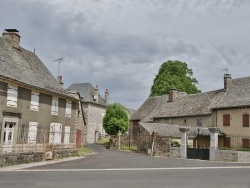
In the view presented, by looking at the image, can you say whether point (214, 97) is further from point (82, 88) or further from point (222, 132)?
point (82, 88)

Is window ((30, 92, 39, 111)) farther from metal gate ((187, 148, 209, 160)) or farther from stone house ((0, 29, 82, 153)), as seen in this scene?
metal gate ((187, 148, 209, 160))

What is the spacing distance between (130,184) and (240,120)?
2545cm

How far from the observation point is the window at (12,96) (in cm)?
2139

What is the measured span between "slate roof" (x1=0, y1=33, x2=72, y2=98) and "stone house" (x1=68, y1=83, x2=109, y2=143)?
23.5m

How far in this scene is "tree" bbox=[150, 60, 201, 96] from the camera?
179ft

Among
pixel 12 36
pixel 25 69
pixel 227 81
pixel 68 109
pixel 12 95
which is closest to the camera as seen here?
pixel 12 95

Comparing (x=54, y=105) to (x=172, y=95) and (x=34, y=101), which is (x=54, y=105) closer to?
(x=34, y=101)

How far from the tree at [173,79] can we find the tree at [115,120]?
41.6 feet

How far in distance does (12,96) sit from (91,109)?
32501 millimetres

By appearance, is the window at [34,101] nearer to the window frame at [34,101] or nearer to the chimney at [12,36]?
the window frame at [34,101]

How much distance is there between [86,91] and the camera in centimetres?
5516

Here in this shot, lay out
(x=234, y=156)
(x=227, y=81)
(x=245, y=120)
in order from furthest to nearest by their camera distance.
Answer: (x=227, y=81), (x=245, y=120), (x=234, y=156)

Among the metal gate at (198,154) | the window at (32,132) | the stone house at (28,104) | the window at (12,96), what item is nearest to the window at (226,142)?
the metal gate at (198,154)

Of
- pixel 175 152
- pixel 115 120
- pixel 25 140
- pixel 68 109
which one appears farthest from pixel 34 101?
pixel 115 120
